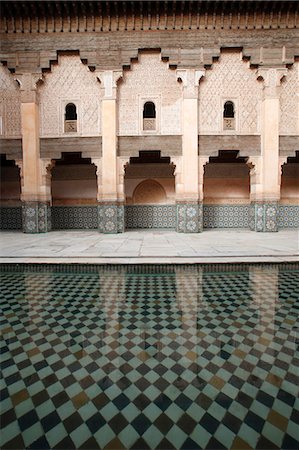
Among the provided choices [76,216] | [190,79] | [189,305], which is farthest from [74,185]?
[189,305]

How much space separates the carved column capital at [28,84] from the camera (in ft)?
22.5

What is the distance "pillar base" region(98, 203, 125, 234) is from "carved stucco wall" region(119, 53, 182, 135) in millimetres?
2021

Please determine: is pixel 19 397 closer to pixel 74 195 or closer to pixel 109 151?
pixel 109 151

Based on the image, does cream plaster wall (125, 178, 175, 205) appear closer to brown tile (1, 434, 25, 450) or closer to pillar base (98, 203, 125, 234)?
pillar base (98, 203, 125, 234)

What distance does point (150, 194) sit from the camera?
8.48 metres

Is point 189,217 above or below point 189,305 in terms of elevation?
above

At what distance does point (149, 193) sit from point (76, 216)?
98.7 inches

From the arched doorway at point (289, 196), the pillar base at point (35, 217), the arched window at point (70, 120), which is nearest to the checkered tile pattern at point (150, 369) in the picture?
the pillar base at point (35, 217)

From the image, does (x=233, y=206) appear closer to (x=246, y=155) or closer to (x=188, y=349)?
(x=246, y=155)

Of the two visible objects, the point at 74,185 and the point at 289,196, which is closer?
the point at 289,196

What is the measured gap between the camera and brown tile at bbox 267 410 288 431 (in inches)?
39.4

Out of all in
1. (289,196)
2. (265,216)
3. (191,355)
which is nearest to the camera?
(191,355)

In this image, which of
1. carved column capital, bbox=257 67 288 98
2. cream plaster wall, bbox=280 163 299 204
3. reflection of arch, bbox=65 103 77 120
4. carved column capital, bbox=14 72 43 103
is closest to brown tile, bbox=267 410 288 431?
carved column capital, bbox=257 67 288 98

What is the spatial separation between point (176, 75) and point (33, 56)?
3.80 metres
